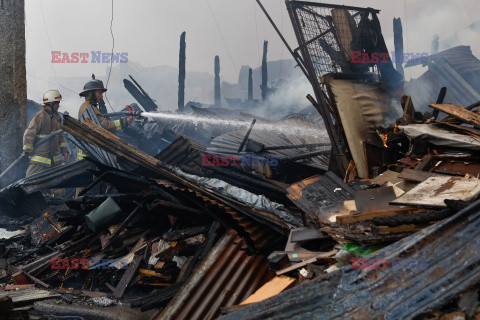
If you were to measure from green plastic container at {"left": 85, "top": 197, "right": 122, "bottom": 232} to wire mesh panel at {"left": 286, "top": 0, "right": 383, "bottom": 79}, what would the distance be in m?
3.99

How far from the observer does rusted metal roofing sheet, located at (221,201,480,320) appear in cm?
181

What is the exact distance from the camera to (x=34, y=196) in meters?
6.75

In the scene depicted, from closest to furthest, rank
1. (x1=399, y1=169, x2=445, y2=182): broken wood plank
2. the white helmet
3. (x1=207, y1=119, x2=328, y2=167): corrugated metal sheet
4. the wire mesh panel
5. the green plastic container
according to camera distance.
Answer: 1. (x1=399, y1=169, x2=445, y2=182): broken wood plank
2. the green plastic container
3. the wire mesh panel
4. (x1=207, y1=119, x2=328, y2=167): corrugated metal sheet
5. the white helmet

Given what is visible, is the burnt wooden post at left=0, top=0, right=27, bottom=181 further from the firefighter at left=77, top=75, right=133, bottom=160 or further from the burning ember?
the burning ember

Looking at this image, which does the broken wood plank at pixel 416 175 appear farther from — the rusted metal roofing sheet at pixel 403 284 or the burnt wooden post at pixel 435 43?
the burnt wooden post at pixel 435 43

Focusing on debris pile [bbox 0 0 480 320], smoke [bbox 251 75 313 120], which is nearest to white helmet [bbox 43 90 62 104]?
debris pile [bbox 0 0 480 320]

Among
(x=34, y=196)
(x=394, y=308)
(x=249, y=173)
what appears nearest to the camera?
(x=394, y=308)

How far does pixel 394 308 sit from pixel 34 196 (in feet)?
23.3

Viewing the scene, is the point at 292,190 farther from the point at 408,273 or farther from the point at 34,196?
the point at 34,196

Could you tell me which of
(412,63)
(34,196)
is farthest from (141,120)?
(412,63)

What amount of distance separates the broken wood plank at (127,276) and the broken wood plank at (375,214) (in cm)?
276

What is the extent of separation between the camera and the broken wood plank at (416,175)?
338cm

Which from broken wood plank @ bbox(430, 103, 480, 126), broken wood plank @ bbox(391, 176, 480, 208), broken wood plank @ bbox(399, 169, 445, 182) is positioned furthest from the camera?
broken wood plank @ bbox(430, 103, 480, 126)

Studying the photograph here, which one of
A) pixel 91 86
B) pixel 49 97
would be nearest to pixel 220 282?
pixel 91 86
